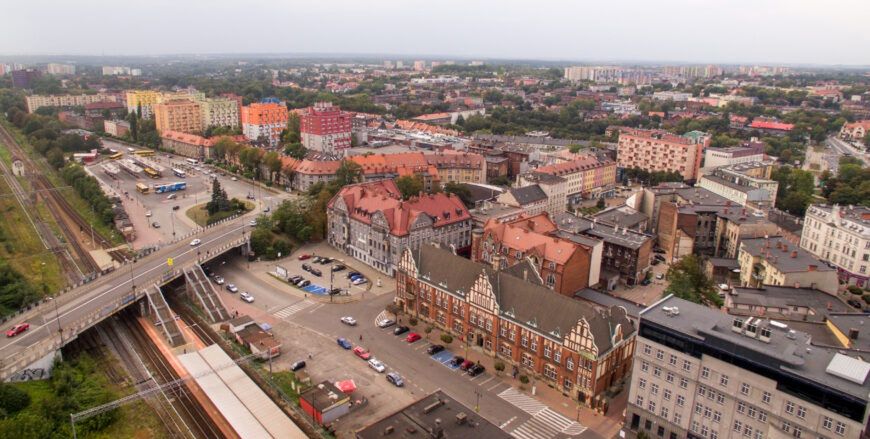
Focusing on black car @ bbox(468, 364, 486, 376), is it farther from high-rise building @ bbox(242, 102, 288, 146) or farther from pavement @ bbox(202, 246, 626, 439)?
high-rise building @ bbox(242, 102, 288, 146)

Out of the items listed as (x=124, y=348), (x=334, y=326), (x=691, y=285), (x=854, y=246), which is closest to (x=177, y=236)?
(x=124, y=348)

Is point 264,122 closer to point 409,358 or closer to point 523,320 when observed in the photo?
point 409,358

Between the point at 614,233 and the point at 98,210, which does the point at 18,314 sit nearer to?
the point at 98,210

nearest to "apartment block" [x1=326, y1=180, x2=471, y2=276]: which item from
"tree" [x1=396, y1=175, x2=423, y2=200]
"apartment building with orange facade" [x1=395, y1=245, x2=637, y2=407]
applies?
"tree" [x1=396, y1=175, x2=423, y2=200]

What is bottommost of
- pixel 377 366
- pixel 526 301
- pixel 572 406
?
pixel 572 406

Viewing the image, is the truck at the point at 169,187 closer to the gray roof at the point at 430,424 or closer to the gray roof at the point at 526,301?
the gray roof at the point at 526,301

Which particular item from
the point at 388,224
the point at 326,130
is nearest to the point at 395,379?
the point at 388,224
